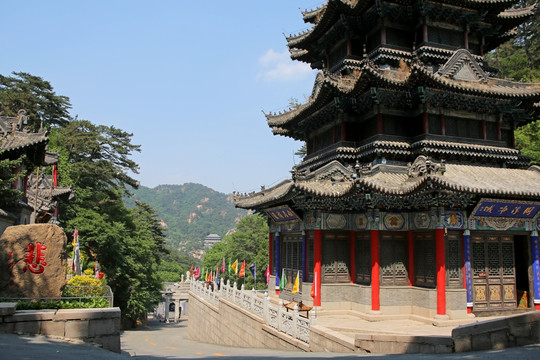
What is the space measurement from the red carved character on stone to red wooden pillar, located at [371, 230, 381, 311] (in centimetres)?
1153

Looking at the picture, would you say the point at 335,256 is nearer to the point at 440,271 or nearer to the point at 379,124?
the point at 440,271

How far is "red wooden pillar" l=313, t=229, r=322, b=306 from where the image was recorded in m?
17.9

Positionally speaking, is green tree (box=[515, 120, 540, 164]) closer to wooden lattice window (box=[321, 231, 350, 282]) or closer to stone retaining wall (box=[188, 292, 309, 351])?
wooden lattice window (box=[321, 231, 350, 282])

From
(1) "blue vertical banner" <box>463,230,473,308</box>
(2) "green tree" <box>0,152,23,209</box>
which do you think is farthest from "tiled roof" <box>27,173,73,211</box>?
(1) "blue vertical banner" <box>463,230,473,308</box>

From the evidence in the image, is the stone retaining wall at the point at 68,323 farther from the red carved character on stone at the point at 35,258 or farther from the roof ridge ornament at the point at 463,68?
the roof ridge ornament at the point at 463,68

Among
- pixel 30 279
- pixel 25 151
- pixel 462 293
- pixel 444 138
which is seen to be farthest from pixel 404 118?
pixel 25 151

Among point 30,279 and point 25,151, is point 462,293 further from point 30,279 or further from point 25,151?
point 25,151

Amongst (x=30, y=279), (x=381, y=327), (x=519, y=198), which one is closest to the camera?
(x=30, y=279)

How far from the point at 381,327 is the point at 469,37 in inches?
585

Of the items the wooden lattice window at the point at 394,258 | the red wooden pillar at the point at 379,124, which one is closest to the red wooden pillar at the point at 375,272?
the wooden lattice window at the point at 394,258

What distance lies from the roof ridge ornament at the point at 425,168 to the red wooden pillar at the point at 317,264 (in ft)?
14.8

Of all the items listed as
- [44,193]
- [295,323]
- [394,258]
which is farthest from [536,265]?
[44,193]

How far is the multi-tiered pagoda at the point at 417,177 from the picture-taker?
1656cm

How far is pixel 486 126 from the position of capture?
63.7 feet
